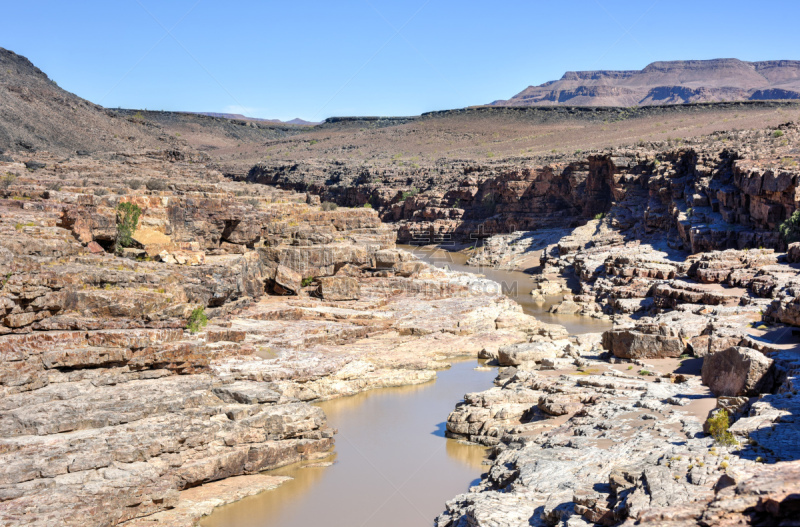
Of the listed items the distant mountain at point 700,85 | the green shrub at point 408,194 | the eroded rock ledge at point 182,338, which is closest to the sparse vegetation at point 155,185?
the eroded rock ledge at point 182,338

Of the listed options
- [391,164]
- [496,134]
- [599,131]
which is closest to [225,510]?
[391,164]

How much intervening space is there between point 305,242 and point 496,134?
7303cm

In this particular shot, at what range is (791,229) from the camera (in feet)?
90.5

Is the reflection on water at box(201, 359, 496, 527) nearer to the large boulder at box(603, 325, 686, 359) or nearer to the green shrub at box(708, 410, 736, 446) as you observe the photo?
the large boulder at box(603, 325, 686, 359)

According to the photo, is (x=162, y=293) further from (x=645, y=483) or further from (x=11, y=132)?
(x=11, y=132)

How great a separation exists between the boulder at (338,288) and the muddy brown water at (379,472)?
23.1 feet

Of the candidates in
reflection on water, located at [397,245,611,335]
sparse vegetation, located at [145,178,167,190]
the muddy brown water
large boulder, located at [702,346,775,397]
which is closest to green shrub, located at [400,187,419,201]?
reflection on water, located at [397,245,611,335]

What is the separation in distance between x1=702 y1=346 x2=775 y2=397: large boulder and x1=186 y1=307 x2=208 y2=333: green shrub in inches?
452

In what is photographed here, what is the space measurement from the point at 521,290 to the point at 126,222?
790 inches

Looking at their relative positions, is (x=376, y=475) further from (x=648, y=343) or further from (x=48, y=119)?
(x=48, y=119)

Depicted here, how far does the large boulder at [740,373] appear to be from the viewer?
1269cm

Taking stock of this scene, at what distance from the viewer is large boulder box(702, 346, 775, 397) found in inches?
500

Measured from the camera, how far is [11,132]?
148ft

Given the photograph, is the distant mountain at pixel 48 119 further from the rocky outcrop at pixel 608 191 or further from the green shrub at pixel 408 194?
the green shrub at pixel 408 194
